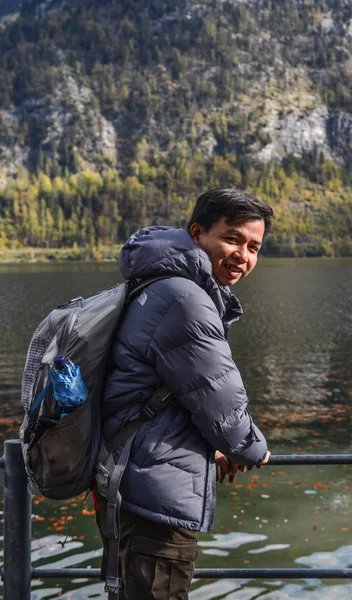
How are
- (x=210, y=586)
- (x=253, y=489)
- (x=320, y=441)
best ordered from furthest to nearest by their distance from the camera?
(x=320, y=441) < (x=253, y=489) < (x=210, y=586)

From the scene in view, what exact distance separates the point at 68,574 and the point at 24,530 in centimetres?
40

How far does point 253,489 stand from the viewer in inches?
579

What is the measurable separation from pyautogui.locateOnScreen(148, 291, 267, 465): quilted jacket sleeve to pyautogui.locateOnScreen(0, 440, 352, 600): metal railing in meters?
0.65

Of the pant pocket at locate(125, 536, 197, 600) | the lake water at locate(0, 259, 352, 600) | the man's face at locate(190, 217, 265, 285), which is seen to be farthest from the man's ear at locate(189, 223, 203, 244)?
the lake water at locate(0, 259, 352, 600)

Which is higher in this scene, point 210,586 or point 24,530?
point 24,530

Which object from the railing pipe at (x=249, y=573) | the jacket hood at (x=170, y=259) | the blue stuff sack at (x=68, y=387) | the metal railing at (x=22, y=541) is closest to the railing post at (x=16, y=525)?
the metal railing at (x=22, y=541)

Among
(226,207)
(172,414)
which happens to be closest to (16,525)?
(172,414)

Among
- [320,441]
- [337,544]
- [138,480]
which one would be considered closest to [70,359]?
[138,480]

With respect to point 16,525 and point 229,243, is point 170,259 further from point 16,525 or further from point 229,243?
point 16,525

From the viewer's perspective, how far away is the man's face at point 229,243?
364 centimetres

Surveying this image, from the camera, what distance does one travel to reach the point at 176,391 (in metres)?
3.26

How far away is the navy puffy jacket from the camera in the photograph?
127 inches

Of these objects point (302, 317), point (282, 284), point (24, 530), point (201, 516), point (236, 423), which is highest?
point (236, 423)

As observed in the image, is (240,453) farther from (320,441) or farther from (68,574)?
(320,441)
